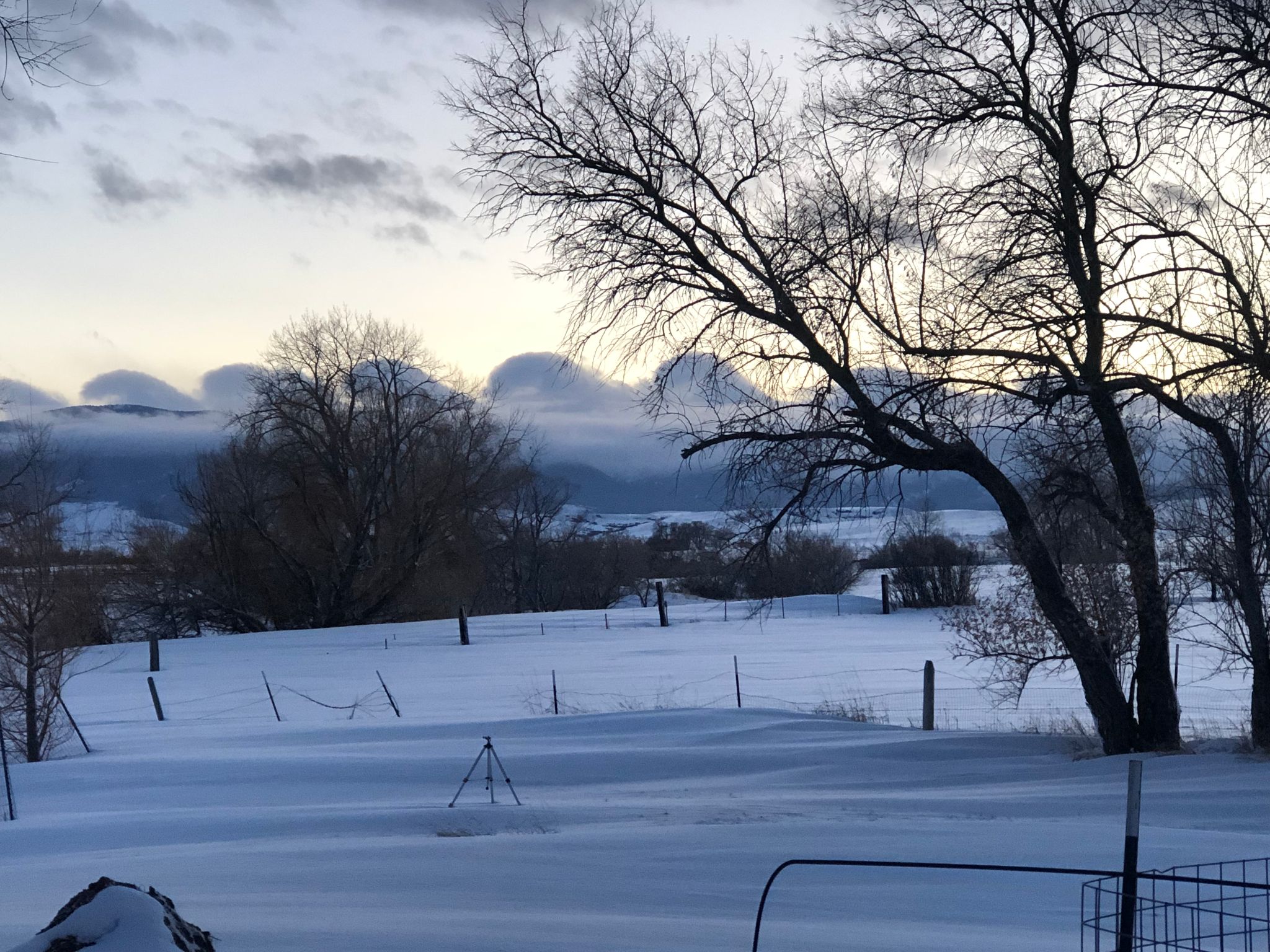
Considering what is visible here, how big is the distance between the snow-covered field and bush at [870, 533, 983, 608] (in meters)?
25.3

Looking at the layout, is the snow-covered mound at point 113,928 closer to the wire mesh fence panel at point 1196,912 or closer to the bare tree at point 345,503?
the wire mesh fence panel at point 1196,912

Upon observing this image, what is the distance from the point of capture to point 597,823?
10.6 meters

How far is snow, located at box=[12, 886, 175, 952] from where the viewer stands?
3434mm

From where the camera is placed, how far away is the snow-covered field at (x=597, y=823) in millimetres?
6246

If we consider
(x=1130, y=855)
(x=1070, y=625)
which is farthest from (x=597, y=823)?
(x=1130, y=855)

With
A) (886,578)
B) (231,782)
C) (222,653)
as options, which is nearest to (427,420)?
(222,653)

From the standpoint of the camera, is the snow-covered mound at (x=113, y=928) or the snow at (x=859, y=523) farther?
the snow at (x=859, y=523)

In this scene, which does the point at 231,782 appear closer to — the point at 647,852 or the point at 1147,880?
the point at 647,852

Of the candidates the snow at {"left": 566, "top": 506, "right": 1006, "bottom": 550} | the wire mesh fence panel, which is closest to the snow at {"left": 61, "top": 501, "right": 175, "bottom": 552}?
the snow at {"left": 566, "top": 506, "right": 1006, "bottom": 550}

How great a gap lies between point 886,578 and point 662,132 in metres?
39.6

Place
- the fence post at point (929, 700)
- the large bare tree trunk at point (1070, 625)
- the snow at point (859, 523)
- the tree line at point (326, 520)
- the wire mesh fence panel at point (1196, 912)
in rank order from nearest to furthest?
the wire mesh fence panel at point (1196, 912), the snow at point (859, 523), the large bare tree trunk at point (1070, 625), the fence post at point (929, 700), the tree line at point (326, 520)

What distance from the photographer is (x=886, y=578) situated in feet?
162

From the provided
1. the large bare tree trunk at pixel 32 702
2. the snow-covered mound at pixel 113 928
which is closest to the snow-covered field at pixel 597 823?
the large bare tree trunk at pixel 32 702

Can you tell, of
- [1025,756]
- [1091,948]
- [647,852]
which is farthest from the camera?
[1025,756]
